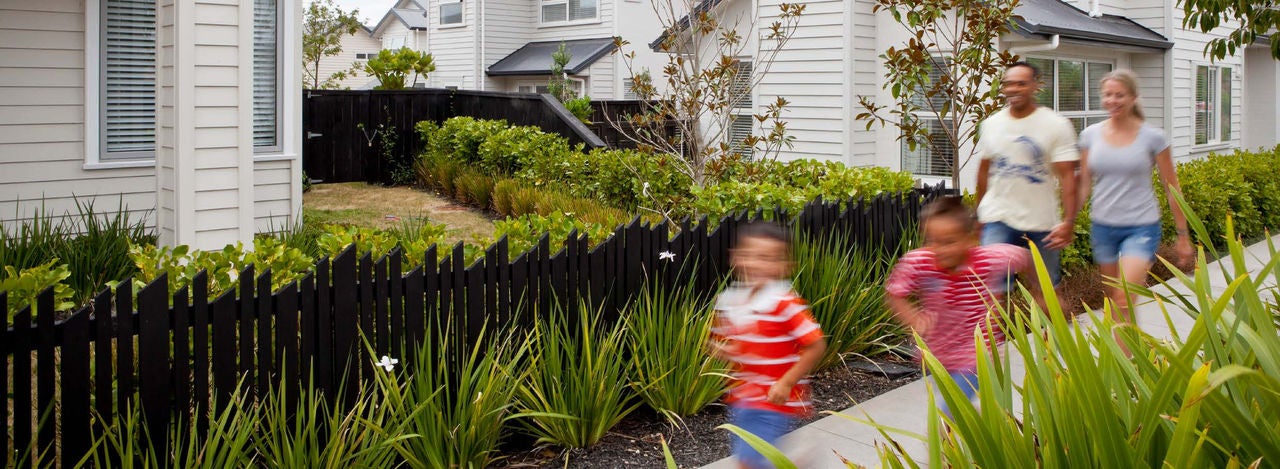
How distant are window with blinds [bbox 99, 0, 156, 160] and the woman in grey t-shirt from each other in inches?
307

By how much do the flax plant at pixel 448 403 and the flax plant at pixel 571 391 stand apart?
11 cm

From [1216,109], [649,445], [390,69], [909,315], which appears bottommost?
[649,445]

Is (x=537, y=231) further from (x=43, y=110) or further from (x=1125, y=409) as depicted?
(x=43, y=110)

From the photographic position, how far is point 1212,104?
62.2 feet

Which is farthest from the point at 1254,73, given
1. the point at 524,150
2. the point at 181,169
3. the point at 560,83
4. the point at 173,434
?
the point at 173,434

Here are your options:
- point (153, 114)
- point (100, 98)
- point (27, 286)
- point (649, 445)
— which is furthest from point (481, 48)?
point (27, 286)

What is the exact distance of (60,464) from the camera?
13.2 feet

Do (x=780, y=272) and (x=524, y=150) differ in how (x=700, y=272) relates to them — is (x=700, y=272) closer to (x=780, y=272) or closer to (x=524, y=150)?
(x=780, y=272)

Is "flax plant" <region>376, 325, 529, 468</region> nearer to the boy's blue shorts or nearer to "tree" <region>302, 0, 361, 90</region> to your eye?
the boy's blue shorts

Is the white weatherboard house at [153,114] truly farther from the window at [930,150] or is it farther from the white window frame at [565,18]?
the white window frame at [565,18]

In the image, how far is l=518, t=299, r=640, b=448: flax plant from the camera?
5074mm

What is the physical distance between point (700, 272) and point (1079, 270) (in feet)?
14.3

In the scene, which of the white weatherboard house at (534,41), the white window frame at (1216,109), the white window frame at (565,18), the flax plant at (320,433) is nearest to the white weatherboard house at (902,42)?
the white window frame at (1216,109)

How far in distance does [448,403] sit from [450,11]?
26.5m
